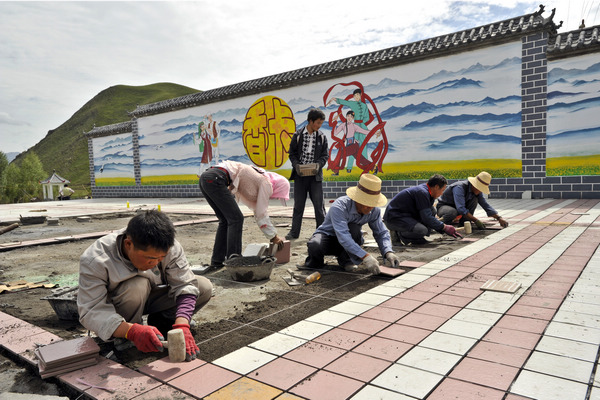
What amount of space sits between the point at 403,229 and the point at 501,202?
19.8ft

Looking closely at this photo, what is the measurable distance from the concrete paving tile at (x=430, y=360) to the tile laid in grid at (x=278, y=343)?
636mm

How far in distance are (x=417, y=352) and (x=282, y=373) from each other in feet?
2.53

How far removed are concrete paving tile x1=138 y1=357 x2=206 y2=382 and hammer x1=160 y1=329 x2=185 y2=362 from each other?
0.04m

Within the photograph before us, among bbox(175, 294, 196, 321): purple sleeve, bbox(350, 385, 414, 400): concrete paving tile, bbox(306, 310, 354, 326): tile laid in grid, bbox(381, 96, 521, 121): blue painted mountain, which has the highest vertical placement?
bbox(381, 96, 521, 121): blue painted mountain

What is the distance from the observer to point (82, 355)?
2135mm

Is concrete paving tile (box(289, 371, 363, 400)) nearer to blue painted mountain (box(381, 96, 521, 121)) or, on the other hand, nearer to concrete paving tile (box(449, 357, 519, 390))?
concrete paving tile (box(449, 357, 519, 390))

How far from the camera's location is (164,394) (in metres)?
1.87

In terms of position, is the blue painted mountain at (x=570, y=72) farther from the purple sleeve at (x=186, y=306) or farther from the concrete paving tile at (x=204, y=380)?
the concrete paving tile at (x=204, y=380)

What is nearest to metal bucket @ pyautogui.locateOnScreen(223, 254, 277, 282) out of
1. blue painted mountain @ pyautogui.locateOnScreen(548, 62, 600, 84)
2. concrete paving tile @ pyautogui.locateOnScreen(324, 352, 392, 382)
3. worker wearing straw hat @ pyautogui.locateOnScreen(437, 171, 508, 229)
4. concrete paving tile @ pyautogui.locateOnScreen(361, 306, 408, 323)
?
concrete paving tile @ pyautogui.locateOnScreen(361, 306, 408, 323)

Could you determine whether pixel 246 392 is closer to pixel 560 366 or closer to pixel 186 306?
pixel 186 306

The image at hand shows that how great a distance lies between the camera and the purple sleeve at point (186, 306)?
7.70 feet

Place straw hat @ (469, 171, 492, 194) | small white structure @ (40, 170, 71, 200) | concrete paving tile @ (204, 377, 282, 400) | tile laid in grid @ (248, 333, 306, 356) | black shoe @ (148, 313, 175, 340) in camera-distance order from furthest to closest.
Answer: small white structure @ (40, 170, 71, 200) < straw hat @ (469, 171, 492, 194) < black shoe @ (148, 313, 175, 340) < tile laid in grid @ (248, 333, 306, 356) < concrete paving tile @ (204, 377, 282, 400)

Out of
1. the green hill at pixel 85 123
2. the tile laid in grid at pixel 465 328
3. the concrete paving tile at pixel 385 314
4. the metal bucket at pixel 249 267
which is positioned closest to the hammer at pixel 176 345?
the concrete paving tile at pixel 385 314

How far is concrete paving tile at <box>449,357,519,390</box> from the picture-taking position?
185 cm
